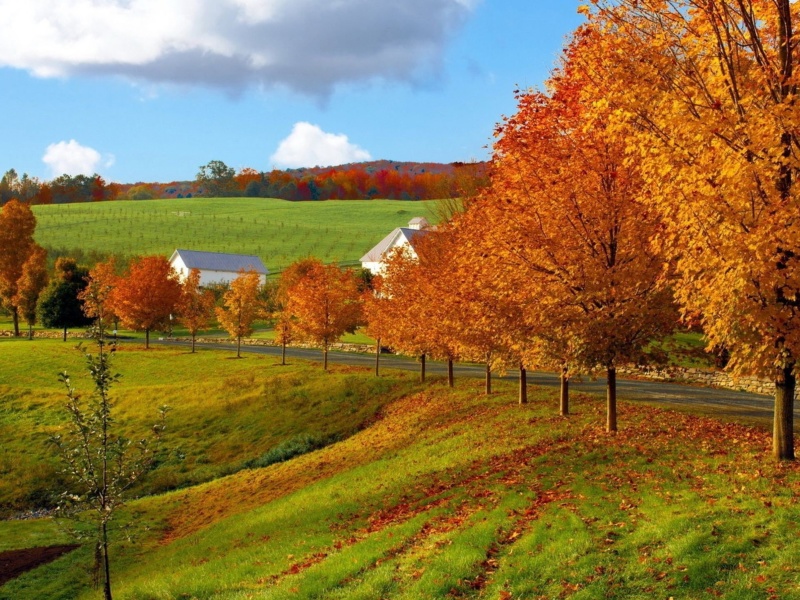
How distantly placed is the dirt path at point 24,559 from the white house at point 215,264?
91216mm

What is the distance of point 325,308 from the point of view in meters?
45.3

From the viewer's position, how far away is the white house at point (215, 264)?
111 m

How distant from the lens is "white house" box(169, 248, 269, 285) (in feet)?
363

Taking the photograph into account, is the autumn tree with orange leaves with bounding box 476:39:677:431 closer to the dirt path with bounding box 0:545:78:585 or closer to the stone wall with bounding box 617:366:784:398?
the dirt path with bounding box 0:545:78:585

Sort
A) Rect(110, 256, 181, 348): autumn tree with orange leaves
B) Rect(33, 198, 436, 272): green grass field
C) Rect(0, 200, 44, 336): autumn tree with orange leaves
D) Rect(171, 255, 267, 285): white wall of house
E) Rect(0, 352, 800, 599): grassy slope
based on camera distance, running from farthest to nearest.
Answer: Rect(33, 198, 436, 272): green grass field
Rect(171, 255, 267, 285): white wall of house
Rect(0, 200, 44, 336): autumn tree with orange leaves
Rect(110, 256, 181, 348): autumn tree with orange leaves
Rect(0, 352, 800, 599): grassy slope

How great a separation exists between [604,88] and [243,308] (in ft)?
147

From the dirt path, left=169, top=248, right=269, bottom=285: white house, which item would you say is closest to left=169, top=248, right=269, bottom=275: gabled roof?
left=169, top=248, right=269, bottom=285: white house

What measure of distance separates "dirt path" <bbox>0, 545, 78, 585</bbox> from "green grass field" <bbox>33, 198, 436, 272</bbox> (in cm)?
9458

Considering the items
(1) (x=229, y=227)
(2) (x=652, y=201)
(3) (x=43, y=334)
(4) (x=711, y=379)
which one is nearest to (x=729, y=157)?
(2) (x=652, y=201)

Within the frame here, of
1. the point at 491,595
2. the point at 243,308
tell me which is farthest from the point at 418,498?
the point at 243,308

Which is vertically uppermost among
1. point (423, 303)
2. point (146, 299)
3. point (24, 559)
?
point (146, 299)

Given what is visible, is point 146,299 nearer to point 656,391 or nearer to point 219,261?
point 656,391

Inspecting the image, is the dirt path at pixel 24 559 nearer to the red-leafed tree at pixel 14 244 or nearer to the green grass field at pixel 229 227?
the red-leafed tree at pixel 14 244

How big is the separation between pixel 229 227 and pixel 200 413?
123548 mm
